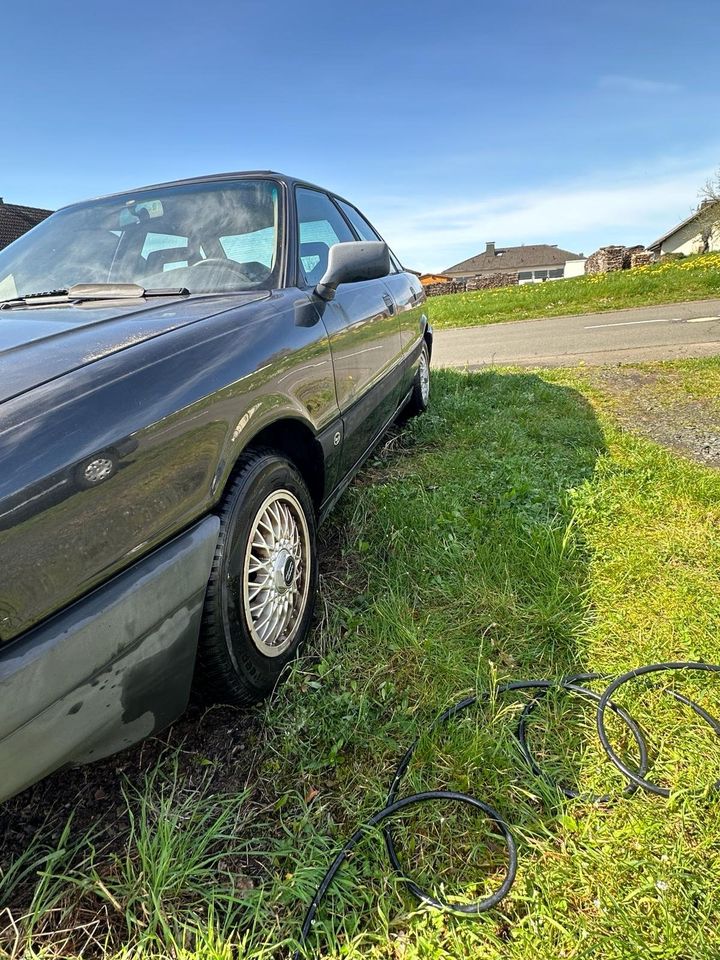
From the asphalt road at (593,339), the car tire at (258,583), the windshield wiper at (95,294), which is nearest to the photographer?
the car tire at (258,583)

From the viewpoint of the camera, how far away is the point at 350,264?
222 cm

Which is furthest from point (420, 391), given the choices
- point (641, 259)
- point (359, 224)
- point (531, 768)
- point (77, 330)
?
point (641, 259)

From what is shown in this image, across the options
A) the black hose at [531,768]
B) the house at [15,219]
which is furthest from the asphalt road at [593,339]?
the house at [15,219]

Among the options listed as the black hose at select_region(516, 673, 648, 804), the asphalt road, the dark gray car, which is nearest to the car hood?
the dark gray car

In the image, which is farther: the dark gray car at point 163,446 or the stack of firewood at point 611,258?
the stack of firewood at point 611,258

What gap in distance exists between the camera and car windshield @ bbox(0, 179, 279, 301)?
7.27ft

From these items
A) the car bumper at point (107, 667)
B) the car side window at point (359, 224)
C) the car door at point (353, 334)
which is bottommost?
the car bumper at point (107, 667)

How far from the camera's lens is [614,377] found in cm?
548

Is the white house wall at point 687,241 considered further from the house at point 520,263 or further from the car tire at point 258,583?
the car tire at point 258,583

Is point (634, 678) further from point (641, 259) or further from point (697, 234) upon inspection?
point (697, 234)

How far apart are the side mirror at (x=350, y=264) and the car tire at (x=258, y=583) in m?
0.82

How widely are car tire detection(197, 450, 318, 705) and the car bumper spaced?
0.09 m

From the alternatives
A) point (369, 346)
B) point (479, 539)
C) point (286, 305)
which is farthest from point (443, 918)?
point (369, 346)

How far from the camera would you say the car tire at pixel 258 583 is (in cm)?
150
